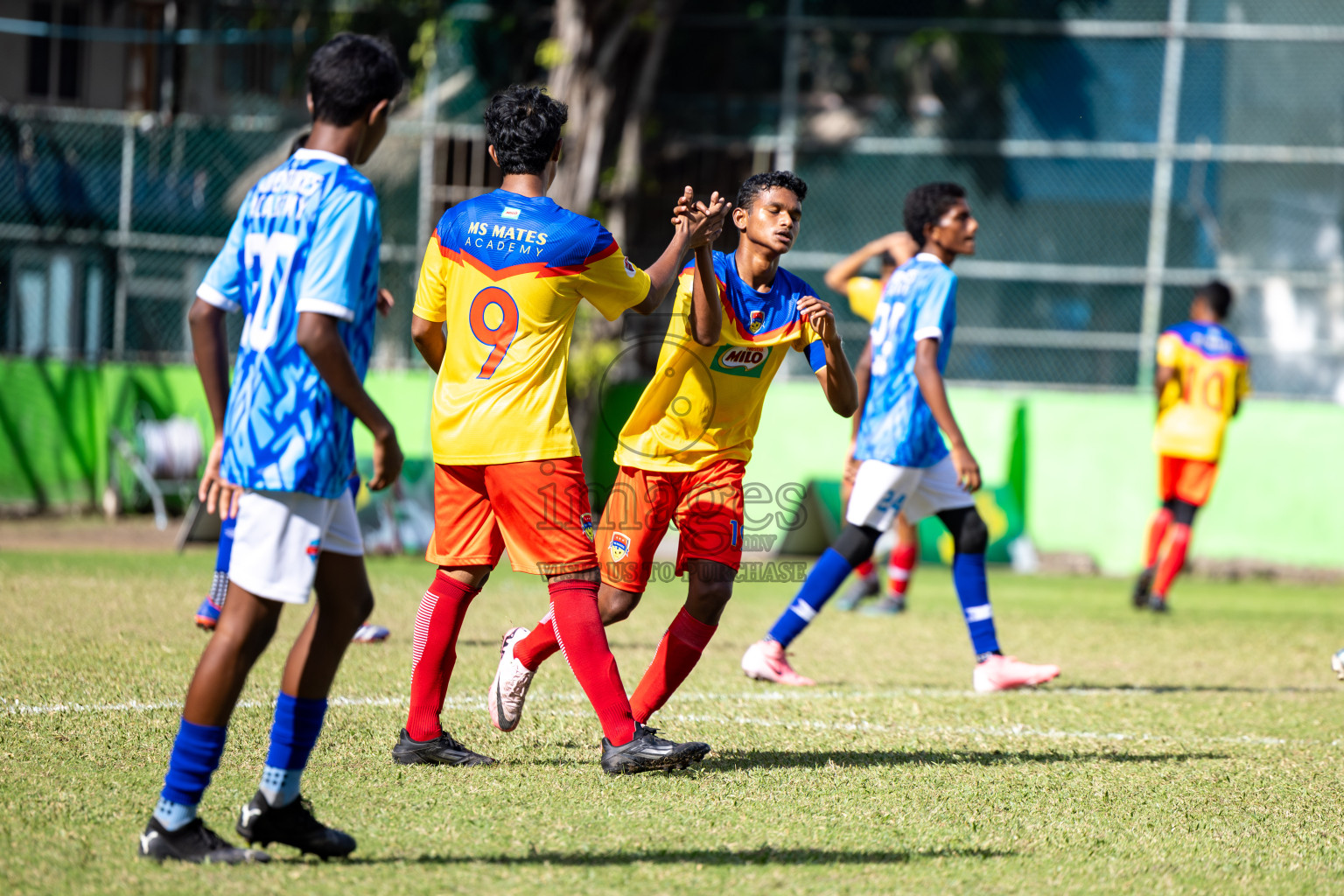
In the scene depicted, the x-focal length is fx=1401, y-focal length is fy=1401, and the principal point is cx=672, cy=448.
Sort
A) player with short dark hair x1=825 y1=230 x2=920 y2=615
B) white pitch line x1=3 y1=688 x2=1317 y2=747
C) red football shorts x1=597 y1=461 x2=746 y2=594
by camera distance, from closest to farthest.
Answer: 1. red football shorts x1=597 y1=461 x2=746 y2=594
2. white pitch line x1=3 y1=688 x2=1317 y2=747
3. player with short dark hair x1=825 y1=230 x2=920 y2=615

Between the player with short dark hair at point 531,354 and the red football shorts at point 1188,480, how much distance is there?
22.4 feet

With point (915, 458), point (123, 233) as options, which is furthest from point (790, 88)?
point (915, 458)

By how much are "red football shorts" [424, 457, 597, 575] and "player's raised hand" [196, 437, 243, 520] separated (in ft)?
3.38

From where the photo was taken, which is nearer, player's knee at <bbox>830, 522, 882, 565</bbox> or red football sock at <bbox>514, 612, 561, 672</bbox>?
red football sock at <bbox>514, 612, 561, 672</bbox>

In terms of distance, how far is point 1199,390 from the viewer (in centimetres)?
1047

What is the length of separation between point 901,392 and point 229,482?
13.4 feet

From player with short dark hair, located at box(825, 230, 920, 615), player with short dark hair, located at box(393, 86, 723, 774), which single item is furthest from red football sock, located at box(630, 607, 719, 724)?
player with short dark hair, located at box(825, 230, 920, 615)

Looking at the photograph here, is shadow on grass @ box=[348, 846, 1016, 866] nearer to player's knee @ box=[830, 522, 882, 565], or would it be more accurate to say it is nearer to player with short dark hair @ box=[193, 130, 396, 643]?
player with short dark hair @ box=[193, 130, 396, 643]

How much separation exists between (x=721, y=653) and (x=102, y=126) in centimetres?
1114

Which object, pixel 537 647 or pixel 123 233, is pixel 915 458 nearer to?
pixel 537 647

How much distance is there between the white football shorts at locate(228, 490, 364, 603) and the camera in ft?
11.0

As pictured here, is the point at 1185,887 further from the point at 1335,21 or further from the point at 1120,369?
the point at 1335,21

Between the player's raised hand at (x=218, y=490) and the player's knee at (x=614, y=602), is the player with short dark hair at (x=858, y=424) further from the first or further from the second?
the player's raised hand at (x=218, y=490)

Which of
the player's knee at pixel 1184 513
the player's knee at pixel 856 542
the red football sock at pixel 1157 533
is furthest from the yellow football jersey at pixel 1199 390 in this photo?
the player's knee at pixel 856 542
